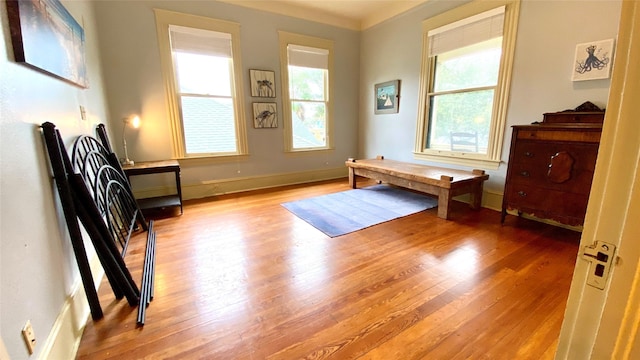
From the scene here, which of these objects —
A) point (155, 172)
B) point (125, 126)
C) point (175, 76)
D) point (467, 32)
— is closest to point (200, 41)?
point (175, 76)

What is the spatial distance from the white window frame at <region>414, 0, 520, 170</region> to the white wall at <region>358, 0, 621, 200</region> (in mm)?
67

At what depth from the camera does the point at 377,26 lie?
4.66 m

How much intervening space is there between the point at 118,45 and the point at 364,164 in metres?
3.54

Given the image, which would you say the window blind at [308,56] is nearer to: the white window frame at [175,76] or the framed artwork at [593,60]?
the white window frame at [175,76]

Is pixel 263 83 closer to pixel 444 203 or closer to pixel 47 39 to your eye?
pixel 47 39

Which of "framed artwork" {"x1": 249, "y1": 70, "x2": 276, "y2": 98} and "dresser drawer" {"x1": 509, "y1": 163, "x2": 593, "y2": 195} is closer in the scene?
"dresser drawer" {"x1": 509, "y1": 163, "x2": 593, "y2": 195}

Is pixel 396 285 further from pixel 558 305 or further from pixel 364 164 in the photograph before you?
pixel 364 164

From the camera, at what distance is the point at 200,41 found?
3.70m

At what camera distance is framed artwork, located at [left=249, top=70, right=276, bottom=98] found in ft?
13.6

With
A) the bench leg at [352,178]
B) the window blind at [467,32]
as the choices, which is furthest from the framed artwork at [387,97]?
the bench leg at [352,178]

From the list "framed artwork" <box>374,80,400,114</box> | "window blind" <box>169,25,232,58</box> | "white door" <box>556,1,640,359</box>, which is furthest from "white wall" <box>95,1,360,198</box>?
"white door" <box>556,1,640,359</box>

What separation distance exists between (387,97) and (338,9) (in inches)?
63.2

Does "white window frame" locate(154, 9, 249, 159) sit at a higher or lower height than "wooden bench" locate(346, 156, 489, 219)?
higher

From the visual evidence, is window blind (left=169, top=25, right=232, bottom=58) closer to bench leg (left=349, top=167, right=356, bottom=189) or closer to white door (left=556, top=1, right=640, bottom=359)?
bench leg (left=349, top=167, right=356, bottom=189)
